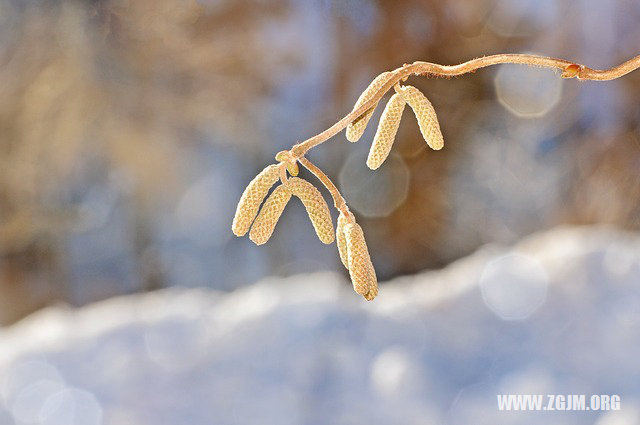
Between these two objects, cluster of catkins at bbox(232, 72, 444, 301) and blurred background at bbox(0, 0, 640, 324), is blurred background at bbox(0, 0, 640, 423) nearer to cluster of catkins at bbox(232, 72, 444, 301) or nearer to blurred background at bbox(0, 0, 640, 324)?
blurred background at bbox(0, 0, 640, 324)

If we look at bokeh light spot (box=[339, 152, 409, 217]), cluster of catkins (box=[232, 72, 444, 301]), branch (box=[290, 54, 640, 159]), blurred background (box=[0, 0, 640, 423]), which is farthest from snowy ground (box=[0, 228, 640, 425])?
branch (box=[290, 54, 640, 159])

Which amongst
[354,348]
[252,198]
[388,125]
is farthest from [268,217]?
[354,348]

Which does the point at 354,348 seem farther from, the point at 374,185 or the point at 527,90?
the point at 527,90

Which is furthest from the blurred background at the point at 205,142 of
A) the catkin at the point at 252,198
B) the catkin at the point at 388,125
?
the catkin at the point at 252,198

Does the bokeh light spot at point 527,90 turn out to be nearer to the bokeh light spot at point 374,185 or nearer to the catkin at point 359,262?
the bokeh light spot at point 374,185

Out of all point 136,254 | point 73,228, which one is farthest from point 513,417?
point 73,228

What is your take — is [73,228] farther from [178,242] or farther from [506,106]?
[506,106]
